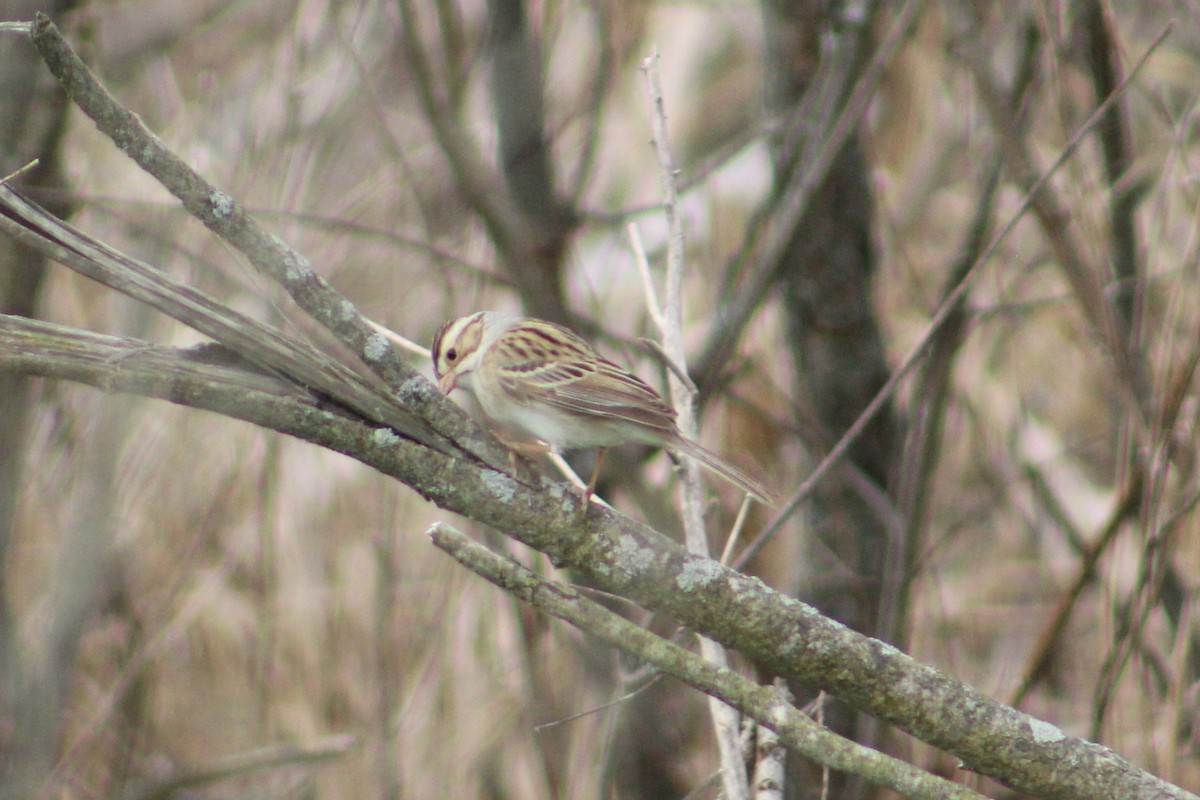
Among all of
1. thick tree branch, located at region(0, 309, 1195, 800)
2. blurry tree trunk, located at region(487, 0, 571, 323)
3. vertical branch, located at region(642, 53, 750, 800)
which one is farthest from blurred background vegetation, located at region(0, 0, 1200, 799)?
thick tree branch, located at region(0, 309, 1195, 800)

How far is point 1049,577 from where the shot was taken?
5.18 meters

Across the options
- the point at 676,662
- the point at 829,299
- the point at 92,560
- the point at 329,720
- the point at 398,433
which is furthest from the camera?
the point at 329,720

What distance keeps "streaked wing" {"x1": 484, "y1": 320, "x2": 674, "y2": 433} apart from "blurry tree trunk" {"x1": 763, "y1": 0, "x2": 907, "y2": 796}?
1096 mm

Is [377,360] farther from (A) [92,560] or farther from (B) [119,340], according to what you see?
(A) [92,560]

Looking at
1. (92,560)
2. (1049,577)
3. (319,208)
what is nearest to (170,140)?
(319,208)

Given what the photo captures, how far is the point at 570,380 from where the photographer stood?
2.95 m

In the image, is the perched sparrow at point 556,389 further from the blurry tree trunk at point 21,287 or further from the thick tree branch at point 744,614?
the blurry tree trunk at point 21,287

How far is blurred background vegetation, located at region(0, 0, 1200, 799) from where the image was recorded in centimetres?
337

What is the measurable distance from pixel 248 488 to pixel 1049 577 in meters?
3.56

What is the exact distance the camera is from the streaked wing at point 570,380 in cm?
274

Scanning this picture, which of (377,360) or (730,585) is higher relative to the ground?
(377,360)

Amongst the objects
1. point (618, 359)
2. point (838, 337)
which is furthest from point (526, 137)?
point (838, 337)

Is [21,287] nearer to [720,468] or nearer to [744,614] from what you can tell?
[720,468]

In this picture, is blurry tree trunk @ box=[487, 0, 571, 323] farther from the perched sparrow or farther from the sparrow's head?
the perched sparrow
